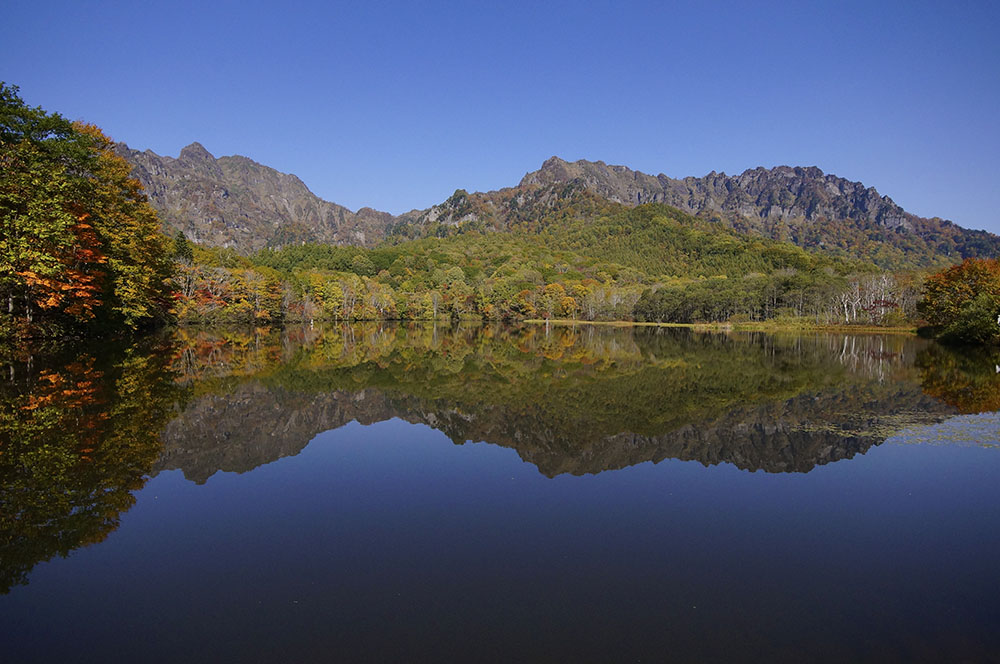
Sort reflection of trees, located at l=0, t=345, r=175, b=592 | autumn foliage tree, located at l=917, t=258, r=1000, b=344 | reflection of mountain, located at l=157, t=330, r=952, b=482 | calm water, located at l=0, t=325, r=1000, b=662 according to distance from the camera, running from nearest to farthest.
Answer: calm water, located at l=0, t=325, r=1000, b=662
reflection of trees, located at l=0, t=345, r=175, b=592
reflection of mountain, located at l=157, t=330, r=952, b=482
autumn foliage tree, located at l=917, t=258, r=1000, b=344

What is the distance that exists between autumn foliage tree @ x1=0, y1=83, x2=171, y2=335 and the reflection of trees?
7122mm

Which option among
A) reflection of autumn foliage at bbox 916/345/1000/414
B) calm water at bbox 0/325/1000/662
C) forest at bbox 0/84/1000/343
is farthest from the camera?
forest at bbox 0/84/1000/343

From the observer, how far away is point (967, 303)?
38562mm

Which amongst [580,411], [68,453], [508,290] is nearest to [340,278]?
[508,290]

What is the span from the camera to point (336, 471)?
8672 mm

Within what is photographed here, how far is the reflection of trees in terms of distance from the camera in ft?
18.6

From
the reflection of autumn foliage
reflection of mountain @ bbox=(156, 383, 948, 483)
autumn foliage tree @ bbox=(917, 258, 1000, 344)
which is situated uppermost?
autumn foliage tree @ bbox=(917, 258, 1000, 344)

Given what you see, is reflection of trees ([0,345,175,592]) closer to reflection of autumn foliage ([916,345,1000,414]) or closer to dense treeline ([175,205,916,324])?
reflection of autumn foliage ([916,345,1000,414])

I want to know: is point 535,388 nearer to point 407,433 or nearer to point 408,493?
point 407,433

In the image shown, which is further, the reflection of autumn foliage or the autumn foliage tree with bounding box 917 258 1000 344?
the autumn foliage tree with bounding box 917 258 1000 344

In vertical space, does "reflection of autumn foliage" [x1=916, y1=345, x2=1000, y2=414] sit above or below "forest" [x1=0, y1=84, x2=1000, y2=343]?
below

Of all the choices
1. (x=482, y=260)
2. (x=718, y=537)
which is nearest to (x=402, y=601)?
(x=718, y=537)

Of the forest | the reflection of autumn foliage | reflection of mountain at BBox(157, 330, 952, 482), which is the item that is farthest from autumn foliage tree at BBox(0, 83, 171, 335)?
the reflection of autumn foliage

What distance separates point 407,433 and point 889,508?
8583 millimetres
